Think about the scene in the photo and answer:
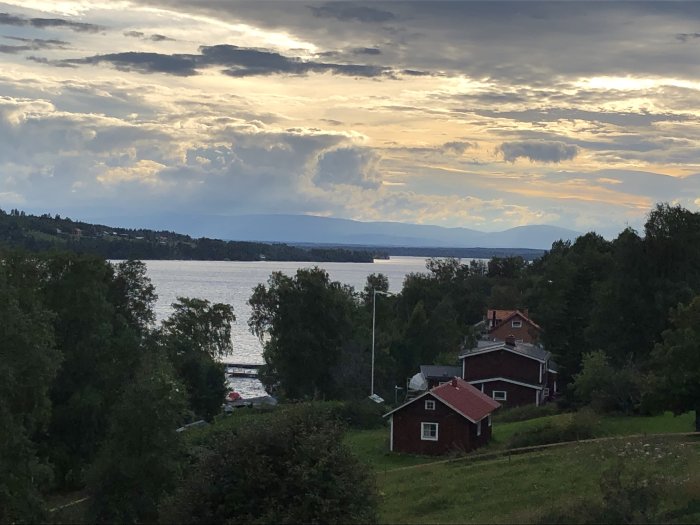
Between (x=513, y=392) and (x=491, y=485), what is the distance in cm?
3171

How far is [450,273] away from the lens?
129875mm

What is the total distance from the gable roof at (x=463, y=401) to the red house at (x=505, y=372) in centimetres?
1359

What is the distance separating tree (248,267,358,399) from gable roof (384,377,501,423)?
20197 mm

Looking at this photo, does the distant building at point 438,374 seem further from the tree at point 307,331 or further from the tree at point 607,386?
the tree at point 607,386

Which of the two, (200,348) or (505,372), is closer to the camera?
(505,372)

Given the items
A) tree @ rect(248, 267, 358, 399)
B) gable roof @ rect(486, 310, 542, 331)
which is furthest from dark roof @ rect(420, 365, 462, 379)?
gable roof @ rect(486, 310, 542, 331)

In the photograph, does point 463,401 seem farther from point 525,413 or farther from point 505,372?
point 505,372

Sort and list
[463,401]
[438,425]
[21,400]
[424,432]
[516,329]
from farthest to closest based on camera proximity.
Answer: [516,329] → [463,401] → [424,432] → [438,425] → [21,400]

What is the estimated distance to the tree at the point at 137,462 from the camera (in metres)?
26.8

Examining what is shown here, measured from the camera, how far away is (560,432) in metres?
39.3

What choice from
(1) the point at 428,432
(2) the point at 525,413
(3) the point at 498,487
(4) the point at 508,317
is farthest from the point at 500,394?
(3) the point at 498,487

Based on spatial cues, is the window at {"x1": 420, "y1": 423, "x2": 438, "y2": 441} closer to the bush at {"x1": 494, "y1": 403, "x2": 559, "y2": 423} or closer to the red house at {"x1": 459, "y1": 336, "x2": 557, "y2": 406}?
the bush at {"x1": 494, "y1": 403, "x2": 559, "y2": 423}

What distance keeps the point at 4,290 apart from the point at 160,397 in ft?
21.1

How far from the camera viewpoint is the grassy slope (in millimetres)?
26266
